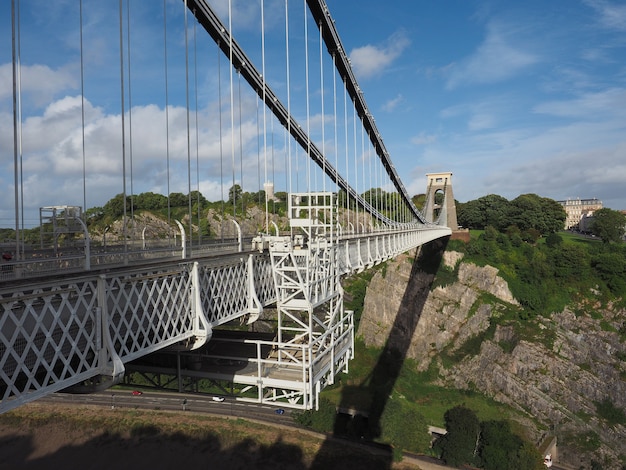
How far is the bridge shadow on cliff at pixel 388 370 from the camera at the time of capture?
3222cm

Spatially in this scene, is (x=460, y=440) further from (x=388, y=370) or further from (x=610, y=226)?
(x=610, y=226)

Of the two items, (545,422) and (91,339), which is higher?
(91,339)

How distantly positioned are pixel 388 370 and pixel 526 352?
48.6ft

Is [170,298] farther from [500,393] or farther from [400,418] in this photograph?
[500,393]

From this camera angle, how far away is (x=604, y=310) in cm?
4728

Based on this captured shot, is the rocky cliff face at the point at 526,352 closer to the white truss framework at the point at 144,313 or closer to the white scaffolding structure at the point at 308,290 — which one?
the white truss framework at the point at 144,313

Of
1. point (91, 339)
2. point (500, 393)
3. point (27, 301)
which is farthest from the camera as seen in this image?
point (500, 393)

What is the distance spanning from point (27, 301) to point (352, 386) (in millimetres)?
40206

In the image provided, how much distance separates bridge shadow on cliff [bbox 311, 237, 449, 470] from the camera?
32219mm

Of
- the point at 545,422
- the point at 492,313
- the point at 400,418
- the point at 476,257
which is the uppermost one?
the point at 476,257

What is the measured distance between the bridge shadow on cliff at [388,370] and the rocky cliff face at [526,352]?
826 mm

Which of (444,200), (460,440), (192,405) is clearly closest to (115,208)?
(192,405)

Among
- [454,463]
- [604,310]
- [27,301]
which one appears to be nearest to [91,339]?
[27,301]

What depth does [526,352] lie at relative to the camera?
43.2 m
